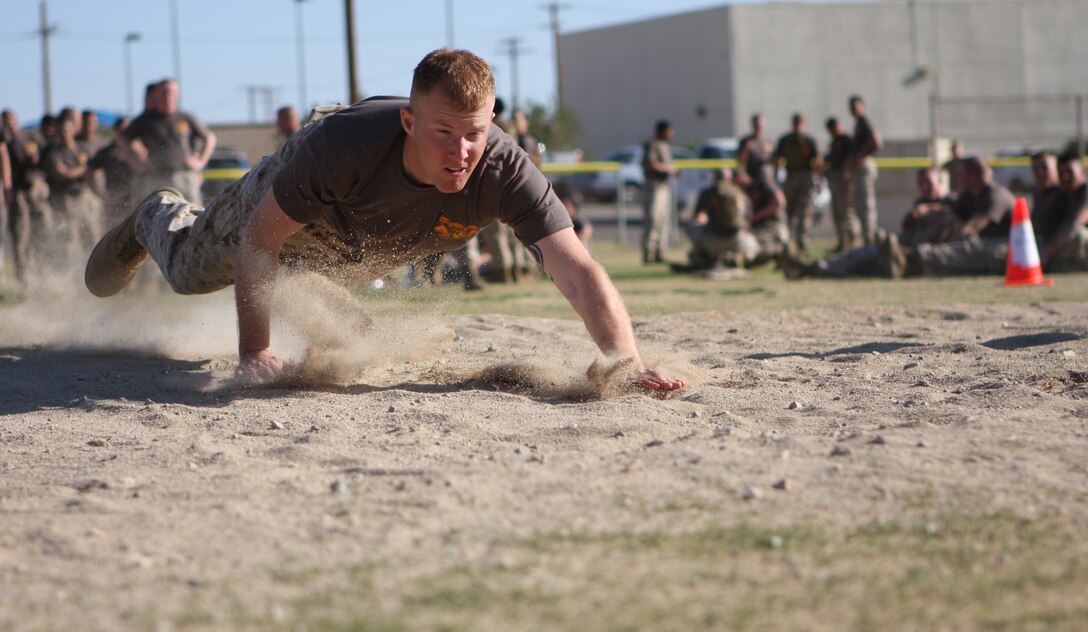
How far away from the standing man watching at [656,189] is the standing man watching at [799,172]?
1738 mm

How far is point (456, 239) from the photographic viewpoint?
16.7ft

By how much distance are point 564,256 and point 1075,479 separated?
213cm

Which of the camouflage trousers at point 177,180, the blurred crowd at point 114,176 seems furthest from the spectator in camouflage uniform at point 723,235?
the camouflage trousers at point 177,180

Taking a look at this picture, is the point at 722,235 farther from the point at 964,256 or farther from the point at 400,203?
the point at 400,203

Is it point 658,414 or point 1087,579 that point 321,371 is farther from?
point 1087,579

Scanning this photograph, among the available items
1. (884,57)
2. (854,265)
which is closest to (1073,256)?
(854,265)

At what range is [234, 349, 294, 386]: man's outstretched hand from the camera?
4938 mm

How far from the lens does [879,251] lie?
1102cm

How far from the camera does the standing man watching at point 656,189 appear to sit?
14742mm

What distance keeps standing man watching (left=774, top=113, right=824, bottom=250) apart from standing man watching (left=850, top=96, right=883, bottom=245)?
0.52m

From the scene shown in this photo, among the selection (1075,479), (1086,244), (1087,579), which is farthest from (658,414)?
(1086,244)

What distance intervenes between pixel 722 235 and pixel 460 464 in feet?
30.4

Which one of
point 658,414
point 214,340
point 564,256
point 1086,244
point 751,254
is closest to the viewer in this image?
point 658,414

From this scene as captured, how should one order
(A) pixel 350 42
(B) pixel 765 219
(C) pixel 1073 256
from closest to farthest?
(C) pixel 1073 256 → (B) pixel 765 219 → (A) pixel 350 42
